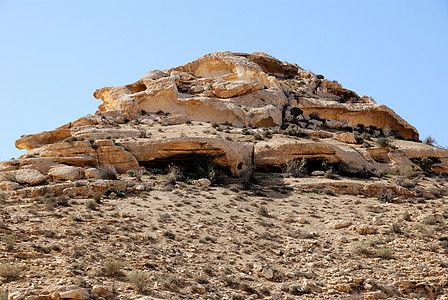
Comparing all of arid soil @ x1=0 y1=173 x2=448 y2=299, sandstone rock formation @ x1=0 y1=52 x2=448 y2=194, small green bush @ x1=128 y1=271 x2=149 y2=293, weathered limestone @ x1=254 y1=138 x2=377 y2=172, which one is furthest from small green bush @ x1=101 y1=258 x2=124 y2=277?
weathered limestone @ x1=254 y1=138 x2=377 y2=172

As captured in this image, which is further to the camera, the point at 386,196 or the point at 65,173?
the point at 386,196

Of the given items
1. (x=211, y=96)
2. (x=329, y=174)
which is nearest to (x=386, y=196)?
(x=329, y=174)

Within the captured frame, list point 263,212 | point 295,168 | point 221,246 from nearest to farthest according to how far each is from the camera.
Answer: point 221,246
point 263,212
point 295,168

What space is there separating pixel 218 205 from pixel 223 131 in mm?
9330

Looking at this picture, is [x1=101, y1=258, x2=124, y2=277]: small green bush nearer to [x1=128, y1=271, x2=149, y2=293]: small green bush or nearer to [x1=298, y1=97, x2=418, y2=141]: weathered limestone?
[x1=128, y1=271, x2=149, y2=293]: small green bush

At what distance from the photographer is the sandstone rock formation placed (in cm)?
1798

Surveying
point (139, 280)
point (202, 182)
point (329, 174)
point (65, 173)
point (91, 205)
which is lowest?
point (139, 280)

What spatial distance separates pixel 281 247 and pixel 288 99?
20.0 m

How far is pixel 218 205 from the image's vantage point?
15.0 metres

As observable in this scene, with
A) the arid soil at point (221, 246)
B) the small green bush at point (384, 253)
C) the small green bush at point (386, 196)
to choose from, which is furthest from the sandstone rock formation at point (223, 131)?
the small green bush at point (384, 253)

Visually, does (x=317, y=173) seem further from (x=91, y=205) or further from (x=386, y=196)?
(x=91, y=205)

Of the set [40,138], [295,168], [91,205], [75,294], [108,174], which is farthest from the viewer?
[40,138]

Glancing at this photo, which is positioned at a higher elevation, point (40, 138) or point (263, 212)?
point (40, 138)

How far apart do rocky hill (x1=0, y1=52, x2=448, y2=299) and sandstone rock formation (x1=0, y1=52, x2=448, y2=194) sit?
3.9 inches
